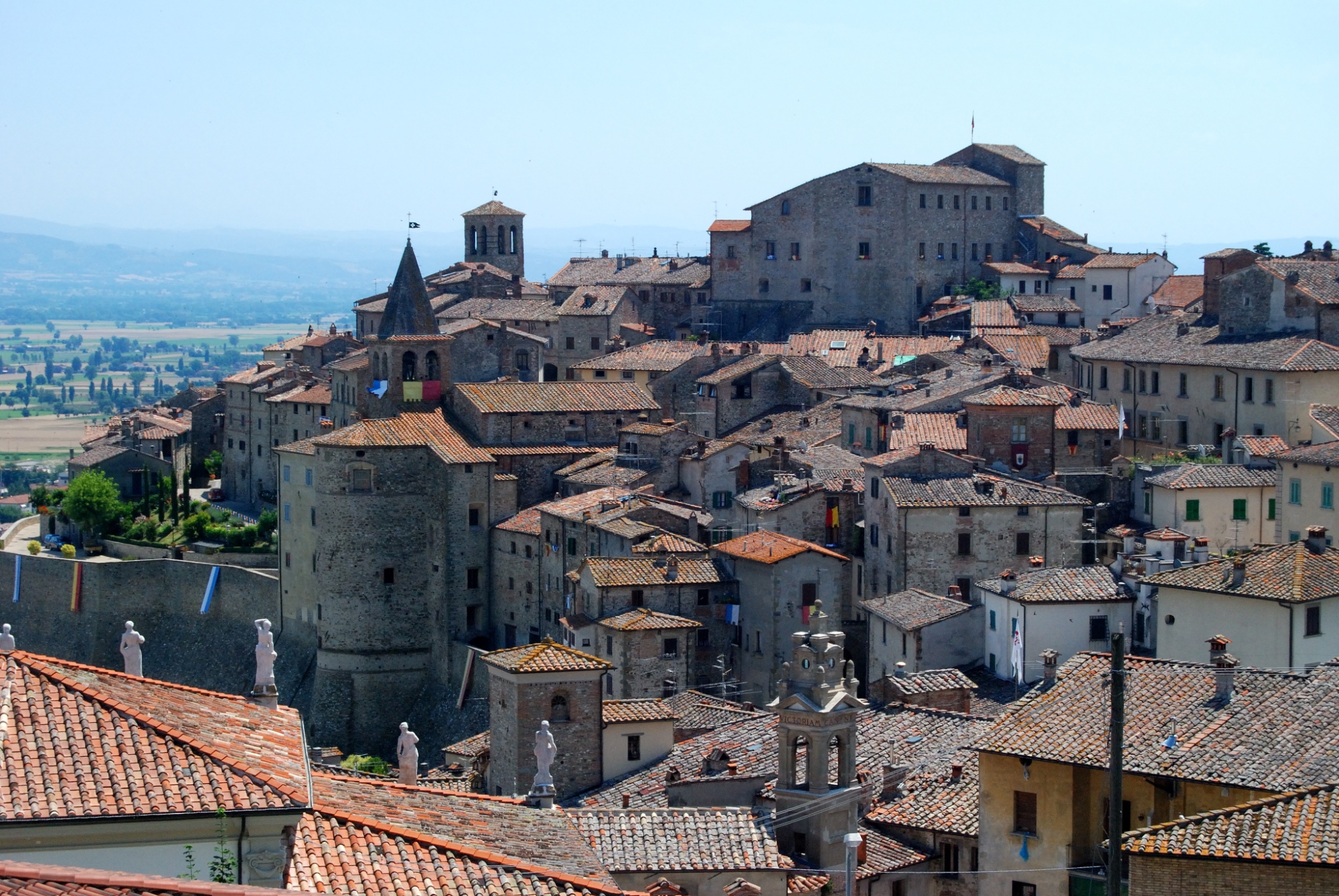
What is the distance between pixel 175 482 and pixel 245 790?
67778 millimetres

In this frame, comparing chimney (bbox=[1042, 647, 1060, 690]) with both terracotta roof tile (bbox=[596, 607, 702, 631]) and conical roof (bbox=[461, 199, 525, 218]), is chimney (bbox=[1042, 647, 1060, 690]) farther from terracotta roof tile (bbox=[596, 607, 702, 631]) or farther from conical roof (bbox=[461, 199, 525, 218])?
conical roof (bbox=[461, 199, 525, 218])

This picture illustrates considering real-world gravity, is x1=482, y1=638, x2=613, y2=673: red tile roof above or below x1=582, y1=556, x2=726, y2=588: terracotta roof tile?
below

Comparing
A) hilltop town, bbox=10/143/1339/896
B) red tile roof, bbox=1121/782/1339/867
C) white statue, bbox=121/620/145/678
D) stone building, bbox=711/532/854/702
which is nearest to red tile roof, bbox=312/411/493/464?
hilltop town, bbox=10/143/1339/896

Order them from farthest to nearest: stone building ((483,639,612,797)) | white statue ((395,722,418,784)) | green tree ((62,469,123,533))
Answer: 1. green tree ((62,469,123,533))
2. stone building ((483,639,612,797))
3. white statue ((395,722,418,784))

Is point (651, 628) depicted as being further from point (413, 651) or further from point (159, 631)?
point (159, 631)

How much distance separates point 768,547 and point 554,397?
14.1 meters

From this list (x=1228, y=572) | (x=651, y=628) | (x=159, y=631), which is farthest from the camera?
(x=159, y=631)

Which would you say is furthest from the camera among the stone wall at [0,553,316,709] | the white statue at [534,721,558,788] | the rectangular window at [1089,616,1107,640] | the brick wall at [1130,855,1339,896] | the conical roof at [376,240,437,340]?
the stone wall at [0,553,316,709]

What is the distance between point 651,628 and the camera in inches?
1906

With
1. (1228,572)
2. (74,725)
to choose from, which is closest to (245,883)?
(74,725)

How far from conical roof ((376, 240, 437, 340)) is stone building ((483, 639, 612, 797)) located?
84.8 ft

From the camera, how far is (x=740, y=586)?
5031 centimetres

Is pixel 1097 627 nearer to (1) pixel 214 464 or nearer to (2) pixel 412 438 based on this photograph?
(2) pixel 412 438

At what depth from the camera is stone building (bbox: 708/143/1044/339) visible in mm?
85938
